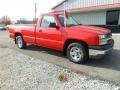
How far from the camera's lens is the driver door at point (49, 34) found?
8066 millimetres

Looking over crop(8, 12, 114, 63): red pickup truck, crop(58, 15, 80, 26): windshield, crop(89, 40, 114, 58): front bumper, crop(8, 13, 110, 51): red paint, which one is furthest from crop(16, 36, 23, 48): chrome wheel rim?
crop(89, 40, 114, 58): front bumper

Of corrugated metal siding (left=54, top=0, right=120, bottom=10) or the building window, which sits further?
corrugated metal siding (left=54, top=0, right=120, bottom=10)

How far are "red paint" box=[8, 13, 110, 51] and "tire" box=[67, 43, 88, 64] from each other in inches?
10.2

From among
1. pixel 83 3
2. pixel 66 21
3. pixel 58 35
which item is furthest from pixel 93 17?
pixel 58 35

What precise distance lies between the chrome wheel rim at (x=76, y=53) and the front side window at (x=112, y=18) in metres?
13.5

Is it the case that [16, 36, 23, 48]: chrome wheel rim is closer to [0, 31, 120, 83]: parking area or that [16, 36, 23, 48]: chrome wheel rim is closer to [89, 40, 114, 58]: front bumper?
[0, 31, 120, 83]: parking area

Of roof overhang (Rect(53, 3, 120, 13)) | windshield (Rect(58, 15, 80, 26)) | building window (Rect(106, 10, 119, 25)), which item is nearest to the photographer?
windshield (Rect(58, 15, 80, 26))

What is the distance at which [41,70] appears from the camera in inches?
269

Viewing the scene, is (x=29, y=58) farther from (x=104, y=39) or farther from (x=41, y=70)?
(x=104, y=39)

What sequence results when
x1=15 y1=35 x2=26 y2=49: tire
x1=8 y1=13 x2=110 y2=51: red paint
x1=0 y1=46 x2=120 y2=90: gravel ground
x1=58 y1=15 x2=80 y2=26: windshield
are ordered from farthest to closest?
x1=15 y1=35 x2=26 y2=49: tire → x1=58 y1=15 x2=80 y2=26: windshield → x1=8 y1=13 x2=110 y2=51: red paint → x1=0 y1=46 x2=120 y2=90: gravel ground

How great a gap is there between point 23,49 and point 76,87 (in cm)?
556

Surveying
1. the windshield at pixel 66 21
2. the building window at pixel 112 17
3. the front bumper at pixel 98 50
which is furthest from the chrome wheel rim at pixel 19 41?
the building window at pixel 112 17

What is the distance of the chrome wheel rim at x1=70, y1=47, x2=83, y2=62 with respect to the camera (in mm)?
7414

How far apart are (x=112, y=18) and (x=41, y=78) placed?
1569 centimetres
